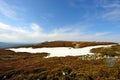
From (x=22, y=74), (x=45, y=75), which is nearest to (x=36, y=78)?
(x=45, y=75)

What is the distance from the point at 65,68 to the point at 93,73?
12.6 feet

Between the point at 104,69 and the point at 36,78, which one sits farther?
the point at 104,69

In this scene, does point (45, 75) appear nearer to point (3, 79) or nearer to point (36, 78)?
point (36, 78)

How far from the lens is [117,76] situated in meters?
17.8

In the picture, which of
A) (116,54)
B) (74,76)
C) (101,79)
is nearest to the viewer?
(101,79)

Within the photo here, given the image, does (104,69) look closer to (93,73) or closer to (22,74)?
(93,73)

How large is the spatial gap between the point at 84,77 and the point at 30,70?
7645 millimetres

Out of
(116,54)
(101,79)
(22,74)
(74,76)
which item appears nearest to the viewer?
(101,79)

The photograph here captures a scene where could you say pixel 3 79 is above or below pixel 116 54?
below

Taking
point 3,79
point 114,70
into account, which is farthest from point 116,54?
point 3,79

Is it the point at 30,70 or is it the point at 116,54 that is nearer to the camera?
the point at 30,70

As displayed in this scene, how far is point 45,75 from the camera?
18.6m

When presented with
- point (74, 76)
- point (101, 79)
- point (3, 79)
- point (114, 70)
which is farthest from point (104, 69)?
point (3, 79)

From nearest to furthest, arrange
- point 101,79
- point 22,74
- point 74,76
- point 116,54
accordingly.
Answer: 1. point 101,79
2. point 74,76
3. point 22,74
4. point 116,54
